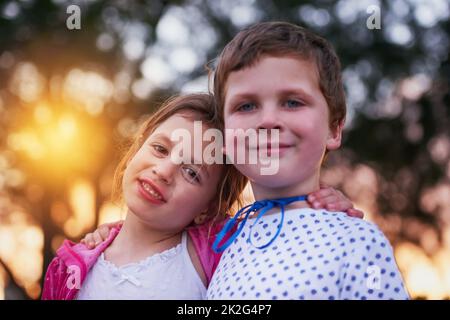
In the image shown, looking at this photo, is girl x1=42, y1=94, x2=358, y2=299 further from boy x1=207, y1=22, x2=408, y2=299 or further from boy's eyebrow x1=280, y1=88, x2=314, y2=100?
boy's eyebrow x1=280, y1=88, x2=314, y2=100

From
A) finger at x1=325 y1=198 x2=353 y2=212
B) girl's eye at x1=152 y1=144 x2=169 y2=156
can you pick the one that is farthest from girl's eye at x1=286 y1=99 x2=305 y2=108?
girl's eye at x1=152 y1=144 x2=169 y2=156

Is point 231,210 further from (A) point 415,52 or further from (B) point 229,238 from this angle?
(A) point 415,52

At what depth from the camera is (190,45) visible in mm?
9961

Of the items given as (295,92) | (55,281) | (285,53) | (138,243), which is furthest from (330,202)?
(55,281)

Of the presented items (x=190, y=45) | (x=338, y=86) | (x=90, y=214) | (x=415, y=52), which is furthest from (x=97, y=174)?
(x=338, y=86)

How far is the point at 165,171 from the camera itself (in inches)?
81.2

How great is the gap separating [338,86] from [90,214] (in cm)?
728

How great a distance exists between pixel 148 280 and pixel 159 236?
7.7 inches

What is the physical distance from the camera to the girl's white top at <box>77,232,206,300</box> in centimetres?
201

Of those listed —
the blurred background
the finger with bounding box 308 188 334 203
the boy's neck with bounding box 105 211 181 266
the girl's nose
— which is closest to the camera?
the girl's nose

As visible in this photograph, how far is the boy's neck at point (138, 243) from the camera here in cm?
213

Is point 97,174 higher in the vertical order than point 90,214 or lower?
higher

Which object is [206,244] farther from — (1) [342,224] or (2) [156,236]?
(1) [342,224]

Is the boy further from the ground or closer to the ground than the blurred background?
further from the ground
